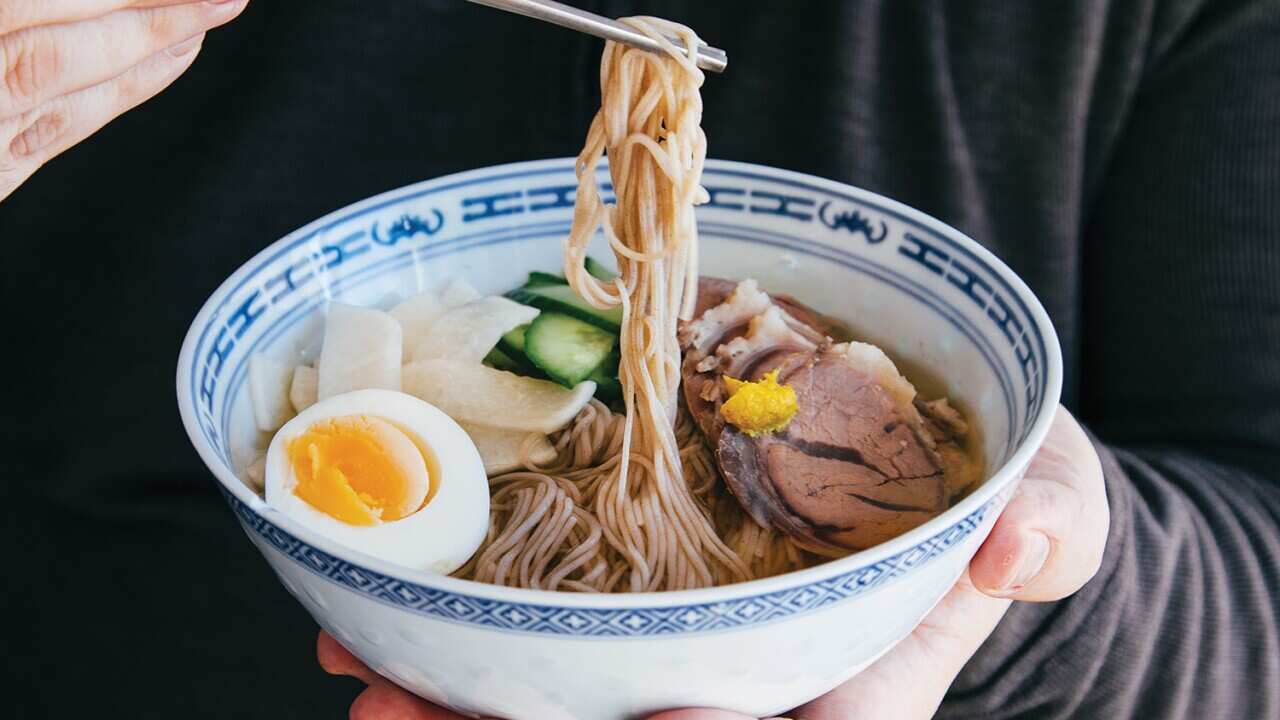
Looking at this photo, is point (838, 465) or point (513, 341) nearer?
point (838, 465)

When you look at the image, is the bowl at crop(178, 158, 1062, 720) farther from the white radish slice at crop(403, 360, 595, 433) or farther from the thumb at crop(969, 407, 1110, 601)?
the white radish slice at crop(403, 360, 595, 433)

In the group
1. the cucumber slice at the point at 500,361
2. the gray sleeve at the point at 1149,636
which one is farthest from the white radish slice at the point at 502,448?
the gray sleeve at the point at 1149,636

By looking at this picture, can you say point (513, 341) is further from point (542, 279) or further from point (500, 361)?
point (542, 279)

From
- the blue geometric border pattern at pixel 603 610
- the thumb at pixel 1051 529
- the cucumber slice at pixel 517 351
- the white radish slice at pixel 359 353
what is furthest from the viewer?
the cucumber slice at pixel 517 351

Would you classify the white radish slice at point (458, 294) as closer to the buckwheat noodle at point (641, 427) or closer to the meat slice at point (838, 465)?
the buckwheat noodle at point (641, 427)

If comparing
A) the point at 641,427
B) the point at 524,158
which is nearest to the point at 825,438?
the point at 641,427

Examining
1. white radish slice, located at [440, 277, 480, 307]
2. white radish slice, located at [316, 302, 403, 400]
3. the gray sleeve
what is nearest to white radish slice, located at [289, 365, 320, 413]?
white radish slice, located at [316, 302, 403, 400]

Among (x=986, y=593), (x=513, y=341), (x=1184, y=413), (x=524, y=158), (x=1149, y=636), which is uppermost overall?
(x=524, y=158)
